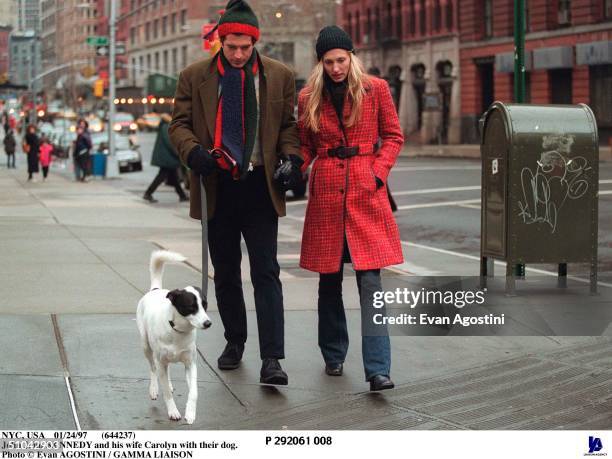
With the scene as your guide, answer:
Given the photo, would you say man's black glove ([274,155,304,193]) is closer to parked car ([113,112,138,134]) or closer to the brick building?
the brick building

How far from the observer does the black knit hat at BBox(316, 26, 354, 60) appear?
647cm

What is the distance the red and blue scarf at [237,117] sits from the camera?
6418 mm

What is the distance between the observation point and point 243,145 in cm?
644

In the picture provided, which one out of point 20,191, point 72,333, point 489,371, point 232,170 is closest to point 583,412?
point 489,371

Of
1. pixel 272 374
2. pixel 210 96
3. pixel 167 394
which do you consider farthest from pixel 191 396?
pixel 210 96

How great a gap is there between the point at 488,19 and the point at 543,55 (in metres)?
7.49

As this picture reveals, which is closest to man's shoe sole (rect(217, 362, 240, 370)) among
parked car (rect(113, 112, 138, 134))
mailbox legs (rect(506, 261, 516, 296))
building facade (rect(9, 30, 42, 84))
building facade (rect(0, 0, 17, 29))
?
mailbox legs (rect(506, 261, 516, 296))

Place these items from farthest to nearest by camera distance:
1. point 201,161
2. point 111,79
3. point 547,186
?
point 111,79 < point 547,186 < point 201,161

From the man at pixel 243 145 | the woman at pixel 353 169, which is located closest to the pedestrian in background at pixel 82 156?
the man at pixel 243 145

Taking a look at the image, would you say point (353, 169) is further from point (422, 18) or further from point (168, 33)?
point (168, 33)

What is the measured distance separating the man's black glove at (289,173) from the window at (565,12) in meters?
46.3

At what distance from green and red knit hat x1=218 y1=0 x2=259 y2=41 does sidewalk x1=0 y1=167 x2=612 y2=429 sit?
197 cm

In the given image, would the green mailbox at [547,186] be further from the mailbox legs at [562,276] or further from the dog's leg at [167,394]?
the dog's leg at [167,394]

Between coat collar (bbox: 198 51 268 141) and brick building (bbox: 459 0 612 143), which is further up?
brick building (bbox: 459 0 612 143)
